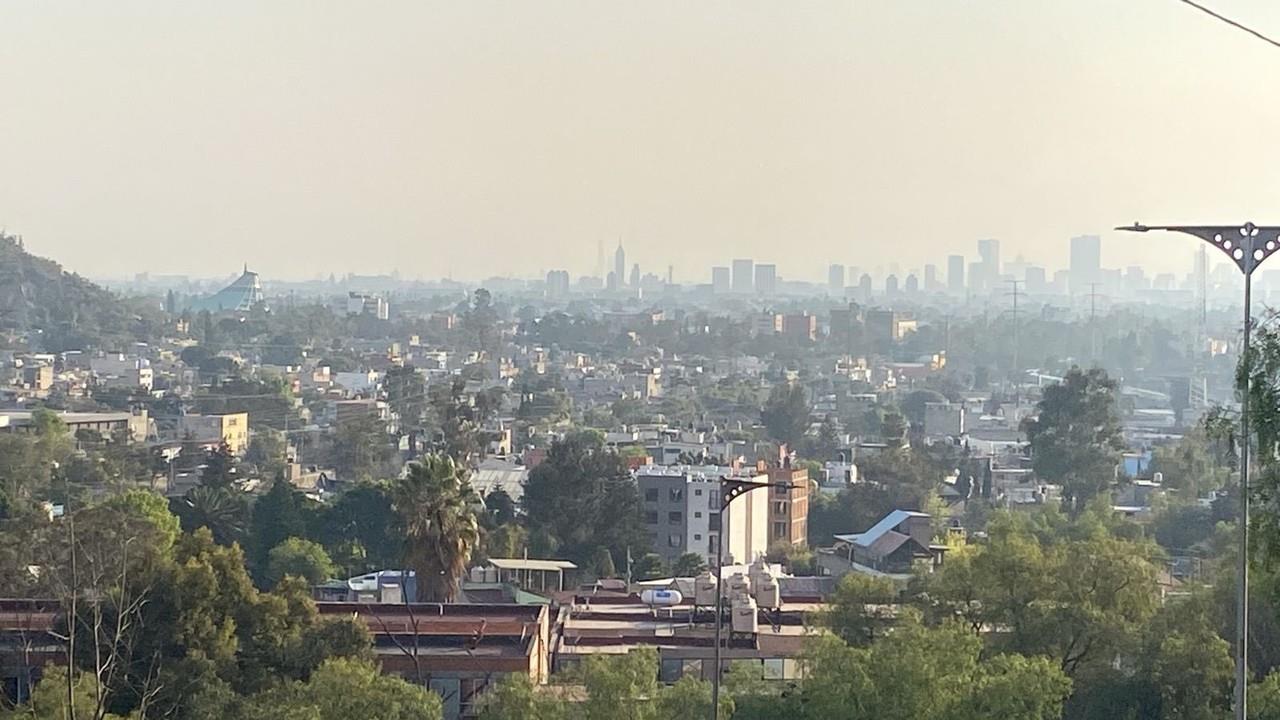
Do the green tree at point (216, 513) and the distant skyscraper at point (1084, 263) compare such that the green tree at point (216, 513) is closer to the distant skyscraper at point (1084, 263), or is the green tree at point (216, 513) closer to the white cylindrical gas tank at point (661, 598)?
the white cylindrical gas tank at point (661, 598)

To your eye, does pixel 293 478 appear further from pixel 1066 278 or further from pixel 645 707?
pixel 1066 278

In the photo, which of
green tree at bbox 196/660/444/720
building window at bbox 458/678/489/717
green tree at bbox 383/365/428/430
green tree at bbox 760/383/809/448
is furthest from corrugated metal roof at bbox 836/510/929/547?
green tree at bbox 383/365/428/430

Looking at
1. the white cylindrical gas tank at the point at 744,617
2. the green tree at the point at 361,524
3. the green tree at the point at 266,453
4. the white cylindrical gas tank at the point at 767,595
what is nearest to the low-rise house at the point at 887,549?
the green tree at the point at 361,524

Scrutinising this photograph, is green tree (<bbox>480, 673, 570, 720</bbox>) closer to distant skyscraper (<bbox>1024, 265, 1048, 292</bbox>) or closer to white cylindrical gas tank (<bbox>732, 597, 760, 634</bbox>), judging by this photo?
white cylindrical gas tank (<bbox>732, 597, 760, 634</bbox>)

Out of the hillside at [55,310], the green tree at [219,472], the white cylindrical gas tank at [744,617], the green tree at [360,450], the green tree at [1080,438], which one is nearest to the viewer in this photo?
the white cylindrical gas tank at [744,617]

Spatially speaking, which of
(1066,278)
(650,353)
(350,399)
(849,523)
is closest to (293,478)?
(849,523)

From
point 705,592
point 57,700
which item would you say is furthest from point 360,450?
point 57,700
